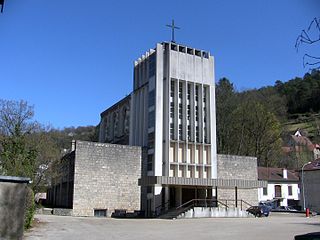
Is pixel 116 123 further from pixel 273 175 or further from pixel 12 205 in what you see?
pixel 12 205

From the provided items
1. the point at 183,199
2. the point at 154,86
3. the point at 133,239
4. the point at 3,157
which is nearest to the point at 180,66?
the point at 154,86

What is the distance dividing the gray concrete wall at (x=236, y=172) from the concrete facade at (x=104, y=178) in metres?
10.1

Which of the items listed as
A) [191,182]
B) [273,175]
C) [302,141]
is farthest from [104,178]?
[302,141]

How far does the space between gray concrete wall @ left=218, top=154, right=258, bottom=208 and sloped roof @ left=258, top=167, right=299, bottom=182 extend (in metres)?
18.2

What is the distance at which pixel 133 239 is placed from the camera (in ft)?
58.8

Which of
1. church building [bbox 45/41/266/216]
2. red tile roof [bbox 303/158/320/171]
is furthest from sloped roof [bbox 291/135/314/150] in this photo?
church building [bbox 45/41/266/216]

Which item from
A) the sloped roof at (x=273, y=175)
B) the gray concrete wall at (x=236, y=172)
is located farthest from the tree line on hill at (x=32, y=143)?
the sloped roof at (x=273, y=175)

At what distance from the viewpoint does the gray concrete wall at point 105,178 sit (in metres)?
41.6

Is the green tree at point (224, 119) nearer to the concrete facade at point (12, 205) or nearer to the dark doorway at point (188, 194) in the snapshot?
the dark doorway at point (188, 194)

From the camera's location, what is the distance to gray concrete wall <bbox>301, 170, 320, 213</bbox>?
194 feet

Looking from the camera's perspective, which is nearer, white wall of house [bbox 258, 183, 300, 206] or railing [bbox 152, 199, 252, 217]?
railing [bbox 152, 199, 252, 217]

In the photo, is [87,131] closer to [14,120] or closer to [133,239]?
[14,120]

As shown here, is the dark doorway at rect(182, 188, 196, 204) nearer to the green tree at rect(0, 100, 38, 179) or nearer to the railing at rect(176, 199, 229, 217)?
the railing at rect(176, 199, 229, 217)

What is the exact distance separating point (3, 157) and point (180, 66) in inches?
1055
